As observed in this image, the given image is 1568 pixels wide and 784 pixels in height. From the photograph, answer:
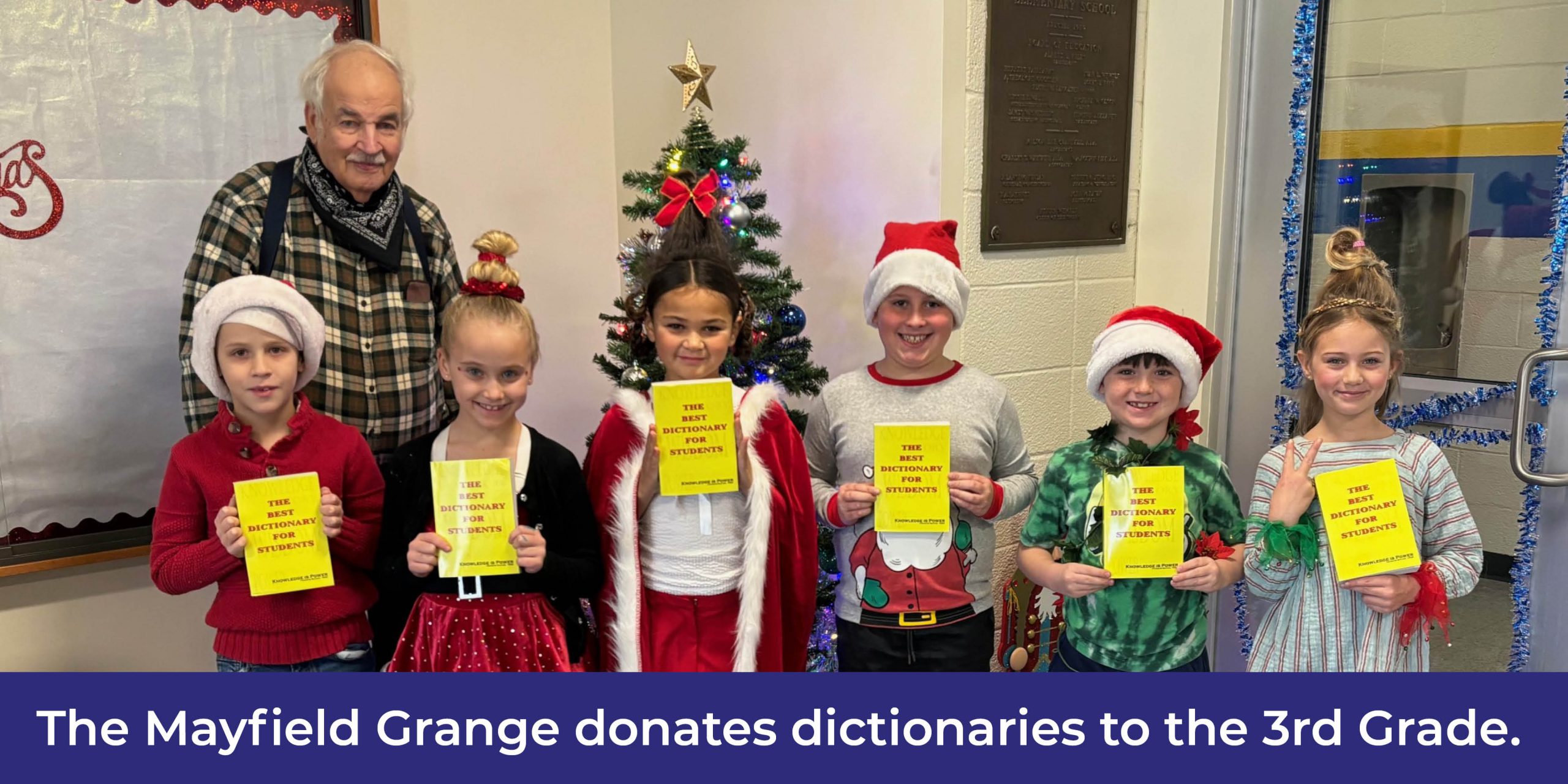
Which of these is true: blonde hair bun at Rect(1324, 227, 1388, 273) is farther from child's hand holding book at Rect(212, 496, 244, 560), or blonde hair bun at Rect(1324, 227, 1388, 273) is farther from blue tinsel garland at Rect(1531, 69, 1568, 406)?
child's hand holding book at Rect(212, 496, 244, 560)

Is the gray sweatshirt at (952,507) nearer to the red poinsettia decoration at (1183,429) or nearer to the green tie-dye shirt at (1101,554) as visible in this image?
the green tie-dye shirt at (1101,554)

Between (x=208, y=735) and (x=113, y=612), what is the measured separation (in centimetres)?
146

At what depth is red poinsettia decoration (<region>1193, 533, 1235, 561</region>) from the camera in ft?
7.22

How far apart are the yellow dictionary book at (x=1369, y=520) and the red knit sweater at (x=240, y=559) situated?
1.89 m

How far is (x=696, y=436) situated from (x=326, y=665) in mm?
906

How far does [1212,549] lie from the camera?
2197 mm

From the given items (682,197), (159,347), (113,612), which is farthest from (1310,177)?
(113,612)

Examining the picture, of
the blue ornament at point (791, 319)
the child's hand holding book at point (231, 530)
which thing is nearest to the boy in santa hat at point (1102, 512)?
the blue ornament at point (791, 319)

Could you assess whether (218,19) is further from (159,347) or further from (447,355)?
(447,355)

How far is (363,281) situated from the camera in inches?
99.1

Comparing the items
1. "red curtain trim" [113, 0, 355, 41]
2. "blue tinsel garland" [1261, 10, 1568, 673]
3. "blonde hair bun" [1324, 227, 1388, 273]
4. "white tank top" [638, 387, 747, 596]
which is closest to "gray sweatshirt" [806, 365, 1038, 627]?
"white tank top" [638, 387, 747, 596]

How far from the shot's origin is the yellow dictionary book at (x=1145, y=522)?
6.95 ft

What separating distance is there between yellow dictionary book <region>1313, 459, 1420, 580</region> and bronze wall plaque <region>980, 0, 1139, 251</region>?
4.32 feet

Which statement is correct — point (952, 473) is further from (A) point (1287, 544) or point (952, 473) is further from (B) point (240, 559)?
(B) point (240, 559)
